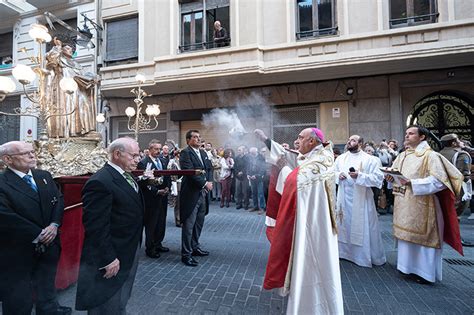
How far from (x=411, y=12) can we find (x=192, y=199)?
10.2m

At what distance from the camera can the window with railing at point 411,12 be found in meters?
9.20

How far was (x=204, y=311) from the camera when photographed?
115 inches

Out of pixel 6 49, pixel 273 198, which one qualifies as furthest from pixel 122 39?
pixel 273 198

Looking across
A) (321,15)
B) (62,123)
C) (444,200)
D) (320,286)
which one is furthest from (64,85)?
(321,15)

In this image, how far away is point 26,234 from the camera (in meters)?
2.39

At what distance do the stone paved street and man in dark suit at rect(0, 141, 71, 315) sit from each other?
768 millimetres

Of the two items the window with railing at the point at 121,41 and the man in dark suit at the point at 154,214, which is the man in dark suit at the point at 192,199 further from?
the window with railing at the point at 121,41

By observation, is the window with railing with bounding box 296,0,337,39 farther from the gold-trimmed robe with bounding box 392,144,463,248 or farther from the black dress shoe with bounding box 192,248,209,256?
the black dress shoe with bounding box 192,248,209,256

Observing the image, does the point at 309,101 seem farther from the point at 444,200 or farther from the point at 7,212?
the point at 7,212

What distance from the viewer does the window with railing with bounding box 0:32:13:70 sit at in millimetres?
14336

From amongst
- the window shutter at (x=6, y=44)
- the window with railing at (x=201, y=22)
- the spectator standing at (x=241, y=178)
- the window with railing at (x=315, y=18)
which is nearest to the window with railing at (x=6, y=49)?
the window shutter at (x=6, y=44)

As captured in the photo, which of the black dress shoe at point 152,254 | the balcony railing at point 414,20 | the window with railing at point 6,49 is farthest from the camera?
the window with railing at point 6,49

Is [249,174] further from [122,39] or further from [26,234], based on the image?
[122,39]

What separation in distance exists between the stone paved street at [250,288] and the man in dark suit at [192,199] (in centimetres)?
25
